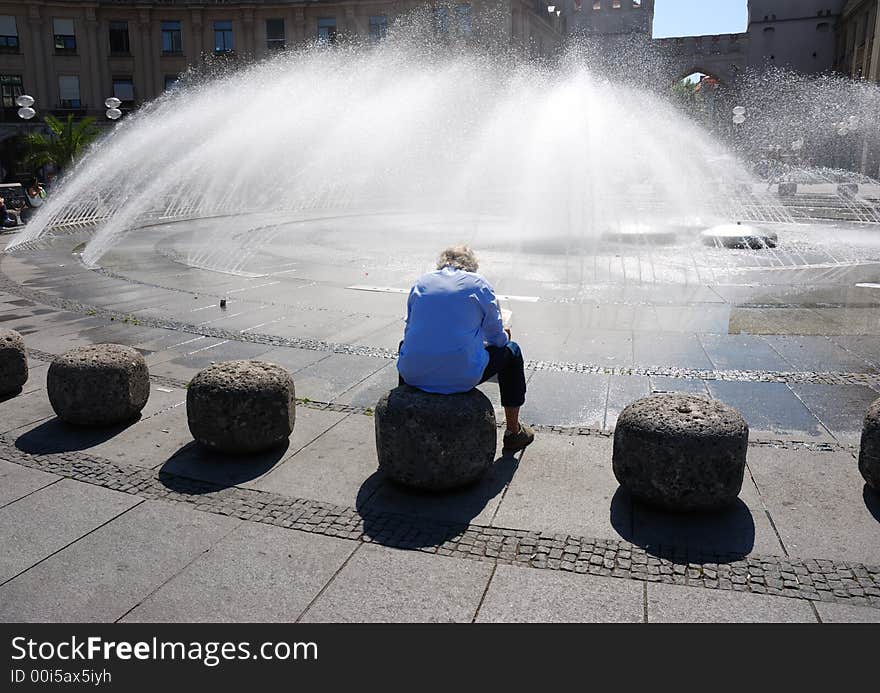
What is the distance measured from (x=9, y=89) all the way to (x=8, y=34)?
3872 millimetres

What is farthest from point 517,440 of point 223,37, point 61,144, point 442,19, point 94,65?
point 223,37

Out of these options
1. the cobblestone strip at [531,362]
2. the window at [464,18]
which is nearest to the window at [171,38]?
the window at [464,18]

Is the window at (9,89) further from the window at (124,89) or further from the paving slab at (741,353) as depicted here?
the paving slab at (741,353)

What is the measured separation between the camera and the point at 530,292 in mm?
11617

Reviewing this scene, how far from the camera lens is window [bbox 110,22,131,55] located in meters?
56.6

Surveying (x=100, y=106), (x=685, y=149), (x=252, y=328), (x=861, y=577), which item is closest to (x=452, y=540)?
(x=861, y=577)

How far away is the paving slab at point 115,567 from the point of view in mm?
3602

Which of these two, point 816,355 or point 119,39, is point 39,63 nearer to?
point 119,39

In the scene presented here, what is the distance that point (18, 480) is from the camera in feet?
16.7

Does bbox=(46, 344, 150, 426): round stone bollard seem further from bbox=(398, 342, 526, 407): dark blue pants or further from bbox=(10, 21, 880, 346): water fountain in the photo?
bbox=(10, 21, 880, 346): water fountain

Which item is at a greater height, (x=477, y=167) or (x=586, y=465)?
(x=477, y=167)

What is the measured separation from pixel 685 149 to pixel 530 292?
19.2 meters
